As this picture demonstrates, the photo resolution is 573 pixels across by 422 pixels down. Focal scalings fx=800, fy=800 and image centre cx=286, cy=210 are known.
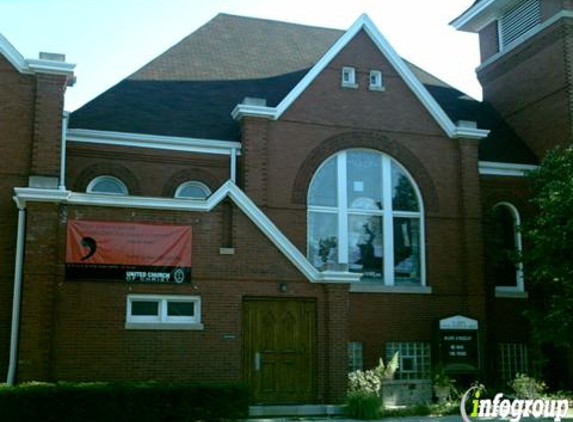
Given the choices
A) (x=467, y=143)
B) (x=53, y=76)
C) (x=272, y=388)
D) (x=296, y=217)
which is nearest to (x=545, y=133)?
(x=467, y=143)

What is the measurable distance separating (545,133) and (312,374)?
13.7 metres

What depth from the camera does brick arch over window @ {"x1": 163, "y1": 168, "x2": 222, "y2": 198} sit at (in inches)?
926

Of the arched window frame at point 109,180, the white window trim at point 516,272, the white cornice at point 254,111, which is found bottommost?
the white window trim at point 516,272

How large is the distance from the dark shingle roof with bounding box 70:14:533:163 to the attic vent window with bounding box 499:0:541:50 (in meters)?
2.72

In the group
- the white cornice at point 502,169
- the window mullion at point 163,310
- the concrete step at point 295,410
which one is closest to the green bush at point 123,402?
the concrete step at point 295,410

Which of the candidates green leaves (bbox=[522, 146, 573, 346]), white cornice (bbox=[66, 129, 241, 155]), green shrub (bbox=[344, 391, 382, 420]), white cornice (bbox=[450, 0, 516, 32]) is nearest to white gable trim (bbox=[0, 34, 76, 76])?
white cornice (bbox=[66, 129, 241, 155])

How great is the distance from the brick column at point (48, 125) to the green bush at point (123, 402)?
612 cm

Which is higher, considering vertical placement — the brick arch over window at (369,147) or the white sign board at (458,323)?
the brick arch over window at (369,147)

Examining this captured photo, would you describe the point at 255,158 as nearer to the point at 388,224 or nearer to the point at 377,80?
the point at 388,224

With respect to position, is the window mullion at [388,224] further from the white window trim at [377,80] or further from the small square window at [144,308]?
the small square window at [144,308]

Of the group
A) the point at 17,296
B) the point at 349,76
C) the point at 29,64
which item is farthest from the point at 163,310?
the point at 349,76

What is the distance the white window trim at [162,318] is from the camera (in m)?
18.0

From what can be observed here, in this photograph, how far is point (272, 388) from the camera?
18.9 metres

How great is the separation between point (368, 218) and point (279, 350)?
22.9ft
